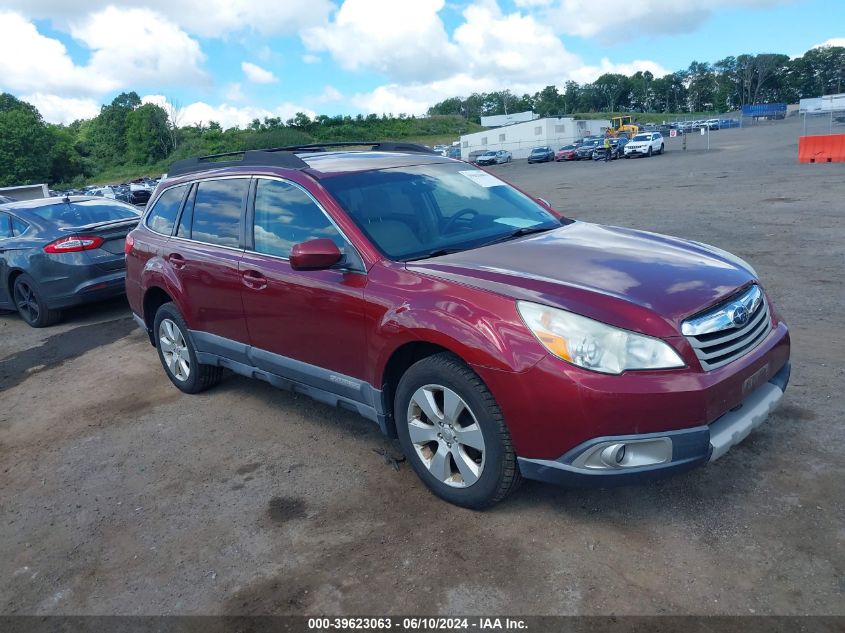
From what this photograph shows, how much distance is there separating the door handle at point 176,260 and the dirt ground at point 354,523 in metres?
1.13

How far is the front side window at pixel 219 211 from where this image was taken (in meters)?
4.70

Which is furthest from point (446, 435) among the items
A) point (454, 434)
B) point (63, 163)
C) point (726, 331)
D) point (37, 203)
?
point (63, 163)

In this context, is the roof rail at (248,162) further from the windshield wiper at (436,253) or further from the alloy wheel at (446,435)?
the alloy wheel at (446,435)

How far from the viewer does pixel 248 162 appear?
481 cm

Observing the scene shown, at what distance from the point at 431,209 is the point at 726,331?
6.24 ft

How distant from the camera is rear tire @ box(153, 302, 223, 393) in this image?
5.39m

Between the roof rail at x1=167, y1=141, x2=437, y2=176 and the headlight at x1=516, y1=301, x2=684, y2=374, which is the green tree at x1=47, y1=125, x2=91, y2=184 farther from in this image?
the headlight at x1=516, y1=301, x2=684, y2=374

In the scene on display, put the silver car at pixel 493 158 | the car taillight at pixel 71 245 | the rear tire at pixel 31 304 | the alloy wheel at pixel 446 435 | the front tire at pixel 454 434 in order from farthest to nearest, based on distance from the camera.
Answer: the silver car at pixel 493 158 → the rear tire at pixel 31 304 → the car taillight at pixel 71 245 → the alloy wheel at pixel 446 435 → the front tire at pixel 454 434

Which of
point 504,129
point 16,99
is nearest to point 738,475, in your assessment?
point 504,129

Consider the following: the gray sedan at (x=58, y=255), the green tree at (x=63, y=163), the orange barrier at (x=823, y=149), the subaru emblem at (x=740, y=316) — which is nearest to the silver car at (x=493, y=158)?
the orange barrier at (x=823, y=149)

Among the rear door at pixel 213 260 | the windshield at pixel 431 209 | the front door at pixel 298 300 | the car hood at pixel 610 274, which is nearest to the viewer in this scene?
the car hood at pixel 610 274

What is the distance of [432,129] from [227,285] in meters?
111

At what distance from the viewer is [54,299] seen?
8391 mm

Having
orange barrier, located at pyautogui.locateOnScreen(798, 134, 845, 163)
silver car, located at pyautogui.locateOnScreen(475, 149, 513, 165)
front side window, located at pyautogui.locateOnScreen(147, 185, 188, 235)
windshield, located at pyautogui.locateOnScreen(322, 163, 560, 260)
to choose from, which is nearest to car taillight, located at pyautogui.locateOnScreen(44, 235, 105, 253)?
front side window, located at pyautogui.locateOnScreen(147, 185, 188, 235)
